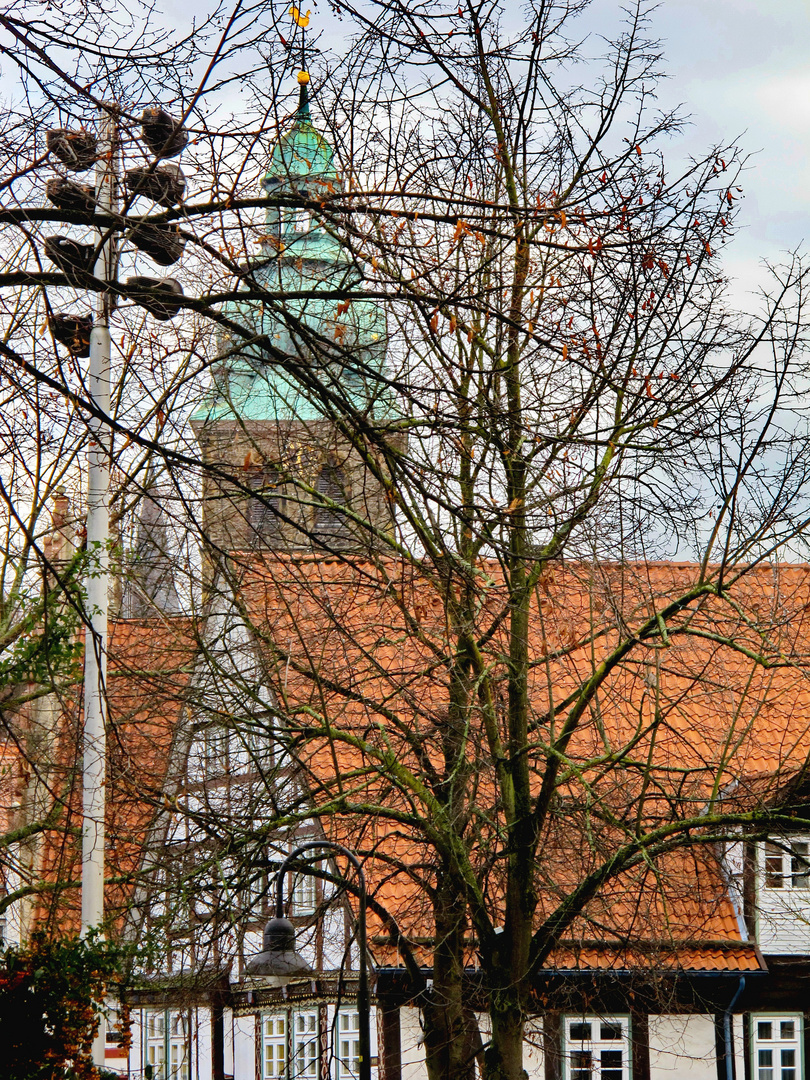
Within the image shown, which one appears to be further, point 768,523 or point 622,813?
point 622,813

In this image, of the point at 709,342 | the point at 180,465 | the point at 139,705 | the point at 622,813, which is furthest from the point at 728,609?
the point at 180,465

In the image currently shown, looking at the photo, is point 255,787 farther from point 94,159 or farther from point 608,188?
point 94,159

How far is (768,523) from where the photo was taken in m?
9.97

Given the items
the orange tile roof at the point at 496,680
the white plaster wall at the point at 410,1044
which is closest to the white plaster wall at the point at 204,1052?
the white plaster wall at the point at 410,1044

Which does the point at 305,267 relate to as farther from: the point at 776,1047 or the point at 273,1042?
the point at 273,1042

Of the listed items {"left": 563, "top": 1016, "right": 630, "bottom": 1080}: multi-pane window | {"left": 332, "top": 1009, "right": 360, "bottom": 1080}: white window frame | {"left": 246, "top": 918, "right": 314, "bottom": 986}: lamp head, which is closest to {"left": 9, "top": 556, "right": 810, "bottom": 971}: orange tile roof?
{"left": 246, "top": 918, "right": 314, "bottom": 986}: lamp head

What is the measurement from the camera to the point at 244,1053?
1788 cm

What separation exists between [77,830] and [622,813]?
4.42m

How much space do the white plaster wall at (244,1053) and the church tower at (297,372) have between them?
304 inches

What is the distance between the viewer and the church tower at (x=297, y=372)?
5.37m

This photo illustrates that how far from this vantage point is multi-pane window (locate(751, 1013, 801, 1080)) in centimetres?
1647

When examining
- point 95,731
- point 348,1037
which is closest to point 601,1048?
point 348,1037

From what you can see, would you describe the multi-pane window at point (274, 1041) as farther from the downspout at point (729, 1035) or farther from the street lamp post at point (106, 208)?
the street lamp post at point (106, 208)

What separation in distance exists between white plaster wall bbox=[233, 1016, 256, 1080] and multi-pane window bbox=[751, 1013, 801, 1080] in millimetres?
6277
